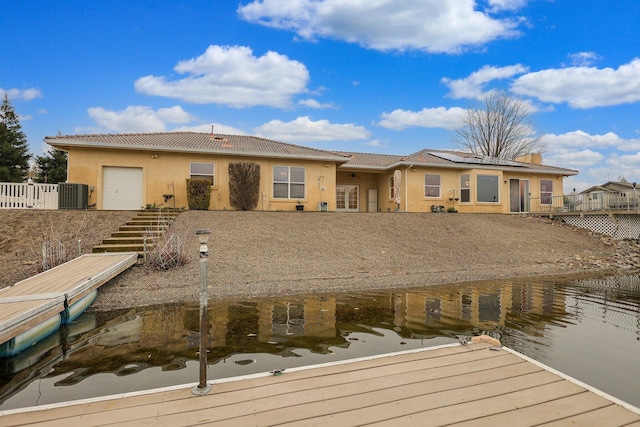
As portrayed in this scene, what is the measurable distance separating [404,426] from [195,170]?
51.7 ft

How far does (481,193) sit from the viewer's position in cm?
2048

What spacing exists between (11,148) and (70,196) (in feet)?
94.6

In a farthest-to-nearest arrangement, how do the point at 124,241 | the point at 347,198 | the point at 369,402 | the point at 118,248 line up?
the point at 347,198 → the point at 124,241 → the point at 118,248 → the point at 369,402

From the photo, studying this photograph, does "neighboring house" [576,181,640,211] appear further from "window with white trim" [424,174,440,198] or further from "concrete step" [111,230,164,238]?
"concrete step" [111,230,164,238]

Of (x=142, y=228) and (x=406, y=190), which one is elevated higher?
(x=406, y=190)

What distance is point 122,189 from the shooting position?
15.1 metres

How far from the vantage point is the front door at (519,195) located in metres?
21.7

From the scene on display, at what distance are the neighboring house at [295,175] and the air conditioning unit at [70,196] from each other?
98 cm

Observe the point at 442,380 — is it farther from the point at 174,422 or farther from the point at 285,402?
the point at 174,422

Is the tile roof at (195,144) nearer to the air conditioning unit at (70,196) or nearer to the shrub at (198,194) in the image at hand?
the shrub at (198,194)

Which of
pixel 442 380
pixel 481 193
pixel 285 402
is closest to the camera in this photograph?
pixel 285 402

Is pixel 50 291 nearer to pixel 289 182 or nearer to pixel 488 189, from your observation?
pixel 289 182

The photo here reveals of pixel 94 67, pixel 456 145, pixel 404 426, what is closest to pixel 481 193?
pixel 456 145

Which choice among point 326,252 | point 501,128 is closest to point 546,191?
point 501,128
